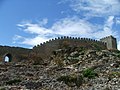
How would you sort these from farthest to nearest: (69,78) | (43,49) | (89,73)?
1. (43,49)
2. (89,73)
3. (69,78)

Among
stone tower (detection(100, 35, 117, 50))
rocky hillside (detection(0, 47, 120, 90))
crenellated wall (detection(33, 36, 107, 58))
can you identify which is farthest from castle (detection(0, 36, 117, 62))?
rocky hillside (detection(0, 47, 120, 90))

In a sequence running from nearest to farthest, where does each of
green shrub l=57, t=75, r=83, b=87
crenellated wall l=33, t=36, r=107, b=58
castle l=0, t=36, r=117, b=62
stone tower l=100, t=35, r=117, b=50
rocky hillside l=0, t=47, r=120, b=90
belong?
rocky hillside l=0, t=47, r=120, b=90 < green shrub l=57, t=75, r=83, b=87 < castle l=0, t=36, r=117, b=62 < crenellated wall l=33, t=36, r=107, b=58 < stone tower l=100, t=35, r=117, b=50

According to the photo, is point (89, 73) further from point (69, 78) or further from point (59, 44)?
point (59, 44)

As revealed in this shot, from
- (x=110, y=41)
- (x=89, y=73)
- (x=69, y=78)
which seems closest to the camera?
(x=69, y=78)

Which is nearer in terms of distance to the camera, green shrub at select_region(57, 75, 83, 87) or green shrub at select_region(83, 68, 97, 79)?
green shrub at select_region(57, 75, 83, 87)

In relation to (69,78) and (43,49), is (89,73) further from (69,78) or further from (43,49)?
(43,49)

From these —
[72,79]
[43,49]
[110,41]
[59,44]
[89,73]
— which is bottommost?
[72,79]

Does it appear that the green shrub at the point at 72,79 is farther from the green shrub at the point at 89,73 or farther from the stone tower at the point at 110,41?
the stone tower at the point at 110,41

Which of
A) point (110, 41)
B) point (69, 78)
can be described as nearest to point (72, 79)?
point (69, 78)

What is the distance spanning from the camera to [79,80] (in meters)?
25.8

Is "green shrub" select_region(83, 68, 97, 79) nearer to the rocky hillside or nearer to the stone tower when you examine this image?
the rocky hillside

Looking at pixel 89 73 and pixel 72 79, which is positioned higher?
pixel 89 73

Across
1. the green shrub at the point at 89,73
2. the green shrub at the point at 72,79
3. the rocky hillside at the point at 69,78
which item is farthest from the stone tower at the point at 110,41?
the green shrub at the point at 72,79

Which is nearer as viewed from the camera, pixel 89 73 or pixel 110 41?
pixel 89 73
